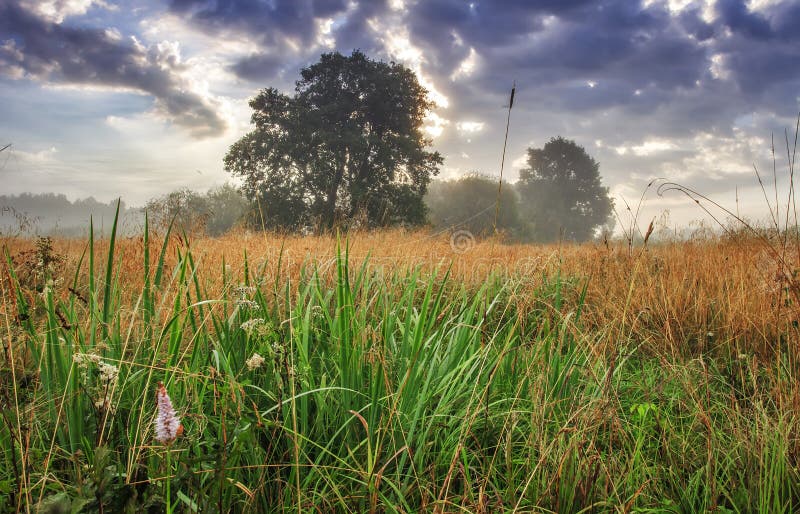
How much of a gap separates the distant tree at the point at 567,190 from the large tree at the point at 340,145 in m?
24.3

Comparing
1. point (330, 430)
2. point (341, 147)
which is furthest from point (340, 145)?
point (330, 430)

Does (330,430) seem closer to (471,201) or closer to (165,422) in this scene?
(165,422)

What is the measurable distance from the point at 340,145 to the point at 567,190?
30.6 meters

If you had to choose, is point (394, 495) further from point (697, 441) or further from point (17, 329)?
point (17, 329)

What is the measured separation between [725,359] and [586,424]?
213cm

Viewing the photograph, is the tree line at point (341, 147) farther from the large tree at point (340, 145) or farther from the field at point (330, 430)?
the field at point (330, 430)

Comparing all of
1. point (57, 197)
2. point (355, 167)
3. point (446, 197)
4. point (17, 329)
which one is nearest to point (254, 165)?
point (355, 167)

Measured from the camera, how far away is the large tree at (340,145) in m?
22.5

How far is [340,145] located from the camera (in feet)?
75.5

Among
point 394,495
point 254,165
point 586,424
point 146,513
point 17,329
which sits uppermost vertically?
point 254,165

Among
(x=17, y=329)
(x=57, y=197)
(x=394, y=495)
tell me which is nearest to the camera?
(x=394, y=495)

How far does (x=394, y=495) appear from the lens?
5.40 ft

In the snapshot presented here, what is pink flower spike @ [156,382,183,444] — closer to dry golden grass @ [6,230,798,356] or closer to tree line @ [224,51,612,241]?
dry golden grass @ [6,230,798,356]

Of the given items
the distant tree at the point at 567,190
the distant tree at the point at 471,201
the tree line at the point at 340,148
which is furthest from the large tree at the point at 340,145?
the distant tree at the point at 567,190
